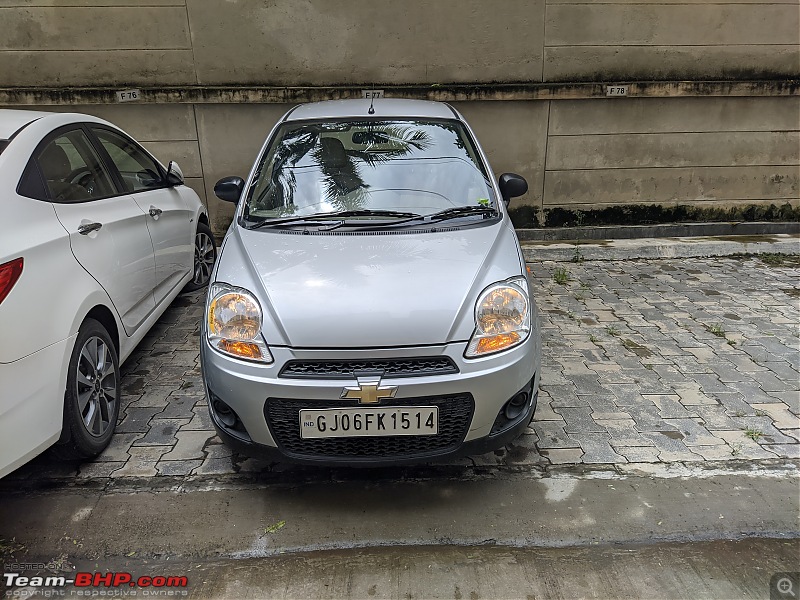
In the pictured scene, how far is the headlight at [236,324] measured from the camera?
2.39m

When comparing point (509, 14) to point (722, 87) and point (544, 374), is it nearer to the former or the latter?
point (722, 87)

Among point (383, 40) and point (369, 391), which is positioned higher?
point (383, 40)

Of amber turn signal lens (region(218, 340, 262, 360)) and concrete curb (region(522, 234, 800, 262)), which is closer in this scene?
amber turn signal lens (region(218, 340, 262, 360))

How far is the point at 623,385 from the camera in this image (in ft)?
12.0

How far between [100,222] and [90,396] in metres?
0.97

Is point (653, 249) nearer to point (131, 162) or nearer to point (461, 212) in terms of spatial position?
point (461, 212)

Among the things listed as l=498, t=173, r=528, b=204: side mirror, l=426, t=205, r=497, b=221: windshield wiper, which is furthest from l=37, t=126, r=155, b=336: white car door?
l=498, t=173, r=528, b=204: side mirror

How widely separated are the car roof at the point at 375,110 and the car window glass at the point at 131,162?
3.85ft

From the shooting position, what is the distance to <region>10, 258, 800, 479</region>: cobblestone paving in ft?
9.80

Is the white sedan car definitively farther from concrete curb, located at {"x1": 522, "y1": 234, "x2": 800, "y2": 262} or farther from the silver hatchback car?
concrete curb, located at {"x1": 522, "y1": 234, "x2": 800, "y2": 262}

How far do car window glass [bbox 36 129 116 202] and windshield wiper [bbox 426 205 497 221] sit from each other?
77.1 inches

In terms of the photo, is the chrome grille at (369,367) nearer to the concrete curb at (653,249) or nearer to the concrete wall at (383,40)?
the concrete curb at (653,249)

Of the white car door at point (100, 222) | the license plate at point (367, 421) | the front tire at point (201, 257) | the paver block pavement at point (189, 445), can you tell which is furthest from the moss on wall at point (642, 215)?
the license plate at point (367, 421)

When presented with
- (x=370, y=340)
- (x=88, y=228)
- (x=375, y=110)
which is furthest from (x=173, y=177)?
(x=370, y=340)
